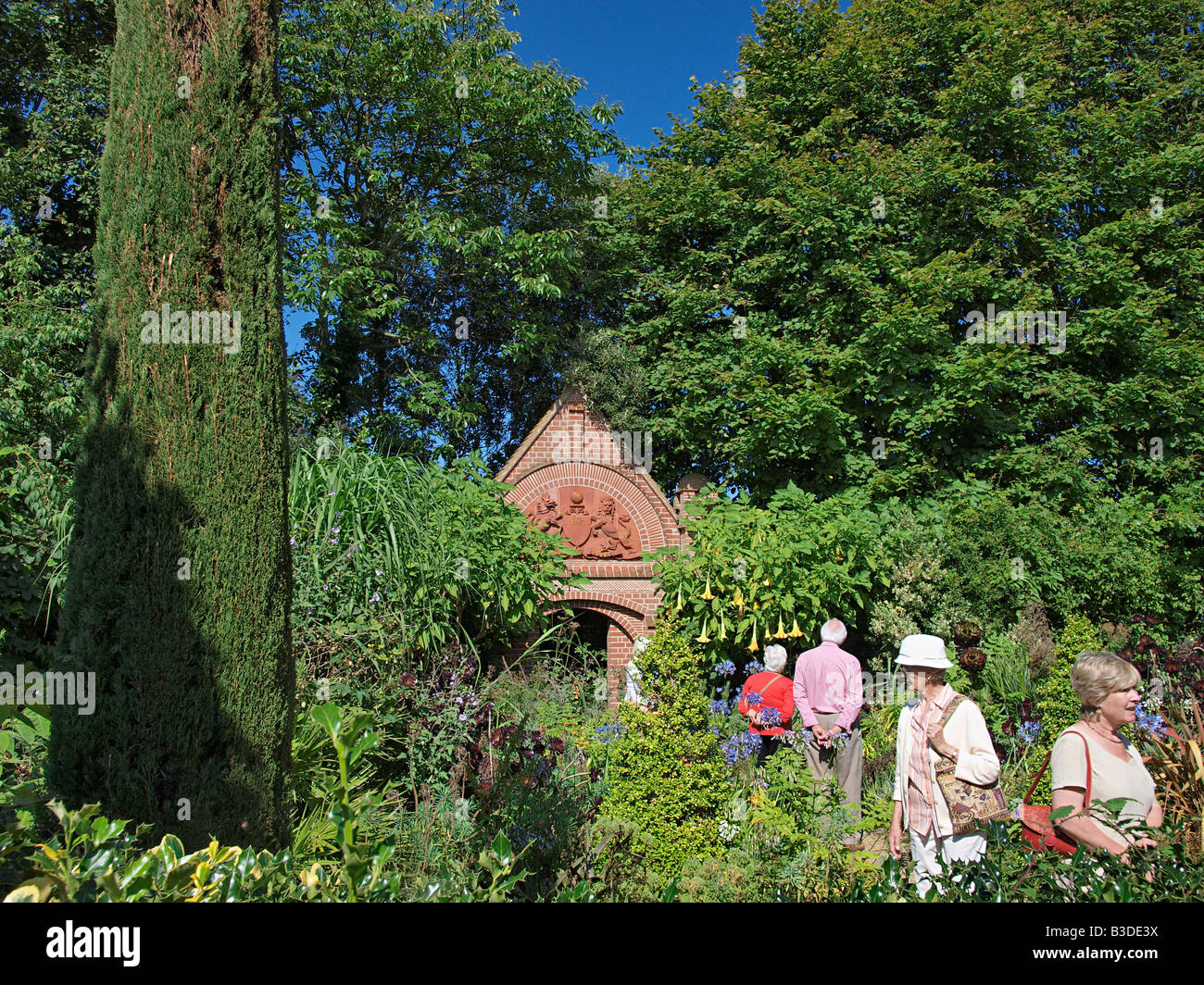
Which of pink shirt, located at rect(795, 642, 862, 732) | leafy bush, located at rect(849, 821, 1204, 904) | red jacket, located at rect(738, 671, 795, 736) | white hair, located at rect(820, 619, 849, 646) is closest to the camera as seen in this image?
leafy bush, located at rect(849, 821, 1204, 904)

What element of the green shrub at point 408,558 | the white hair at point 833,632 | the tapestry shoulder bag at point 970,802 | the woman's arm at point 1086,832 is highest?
the green shrub at point 408,558

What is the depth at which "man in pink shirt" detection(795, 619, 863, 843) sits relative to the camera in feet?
20.4

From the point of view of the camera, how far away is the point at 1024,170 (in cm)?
1189

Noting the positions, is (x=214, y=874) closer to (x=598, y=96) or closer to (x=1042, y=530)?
(x=1042, y=530)

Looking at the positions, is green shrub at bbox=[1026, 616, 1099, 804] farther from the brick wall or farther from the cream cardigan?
the brick wall

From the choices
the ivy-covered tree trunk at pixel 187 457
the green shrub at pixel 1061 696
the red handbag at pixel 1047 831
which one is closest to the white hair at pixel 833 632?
the green shrub at pixel 1061 696

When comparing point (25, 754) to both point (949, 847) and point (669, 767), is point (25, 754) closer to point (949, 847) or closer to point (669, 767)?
point (669, 767)

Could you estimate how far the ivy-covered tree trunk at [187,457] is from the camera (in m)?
3.29

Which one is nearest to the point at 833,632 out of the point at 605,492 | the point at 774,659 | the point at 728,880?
the point at 774,659

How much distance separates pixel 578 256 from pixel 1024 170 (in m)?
7.55

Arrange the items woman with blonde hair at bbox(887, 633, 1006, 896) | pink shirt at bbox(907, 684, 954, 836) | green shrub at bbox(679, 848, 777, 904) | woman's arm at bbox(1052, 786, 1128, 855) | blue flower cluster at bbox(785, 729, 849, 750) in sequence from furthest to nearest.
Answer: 1. blue flower cluster at bbox(785, 729, 849, 750)
2. pink shirt at bbox(907, 684, 954, 836)
3. woman with blonde hair at bbox(887, 633, 1006, 896)
4. green shrub at bbox(679, 848, 777, 904)
5. woman's arm at bbox(1052, 786, 1128, 855)

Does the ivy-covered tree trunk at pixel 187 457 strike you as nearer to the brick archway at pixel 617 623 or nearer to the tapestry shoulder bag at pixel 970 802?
the tapestry shoulder bag at pixel 970 802

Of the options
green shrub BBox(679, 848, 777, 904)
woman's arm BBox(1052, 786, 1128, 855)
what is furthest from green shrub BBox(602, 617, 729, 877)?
woman's arm BBox(1052, 786, 1128, 855)

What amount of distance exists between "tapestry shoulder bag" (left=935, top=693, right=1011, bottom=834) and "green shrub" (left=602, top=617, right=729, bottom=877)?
121cm
